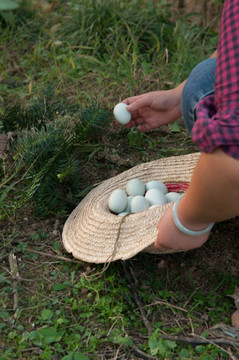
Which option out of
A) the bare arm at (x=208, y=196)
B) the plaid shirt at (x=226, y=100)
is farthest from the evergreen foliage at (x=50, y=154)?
the plaid shirt at (x=226, y=100)

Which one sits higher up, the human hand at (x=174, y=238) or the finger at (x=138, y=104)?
the finger at (x=138, y=104)

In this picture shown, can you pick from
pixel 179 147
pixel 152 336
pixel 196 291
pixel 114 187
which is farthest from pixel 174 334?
pixel 179 147

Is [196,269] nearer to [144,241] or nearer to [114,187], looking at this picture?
[144,241]

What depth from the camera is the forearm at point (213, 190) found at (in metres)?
1.18

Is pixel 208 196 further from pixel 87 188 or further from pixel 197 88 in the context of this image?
pixel 87 188

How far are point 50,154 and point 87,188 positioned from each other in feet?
0.80

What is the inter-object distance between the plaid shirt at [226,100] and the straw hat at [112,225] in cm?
46

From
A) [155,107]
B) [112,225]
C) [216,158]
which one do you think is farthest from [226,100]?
[155,107]

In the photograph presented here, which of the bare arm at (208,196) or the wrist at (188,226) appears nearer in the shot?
the bare arm at (208,196)

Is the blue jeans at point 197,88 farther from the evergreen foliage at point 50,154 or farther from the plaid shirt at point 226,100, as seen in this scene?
the evergreen foliage at point 50,154

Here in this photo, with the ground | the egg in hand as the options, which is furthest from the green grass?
the egg in hand

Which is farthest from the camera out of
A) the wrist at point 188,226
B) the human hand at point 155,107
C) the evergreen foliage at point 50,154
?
the human hand at point 155,107

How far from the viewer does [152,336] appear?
151 centimetres

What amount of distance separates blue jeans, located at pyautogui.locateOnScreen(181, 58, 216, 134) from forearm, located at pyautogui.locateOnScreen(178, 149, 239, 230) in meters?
0.38
